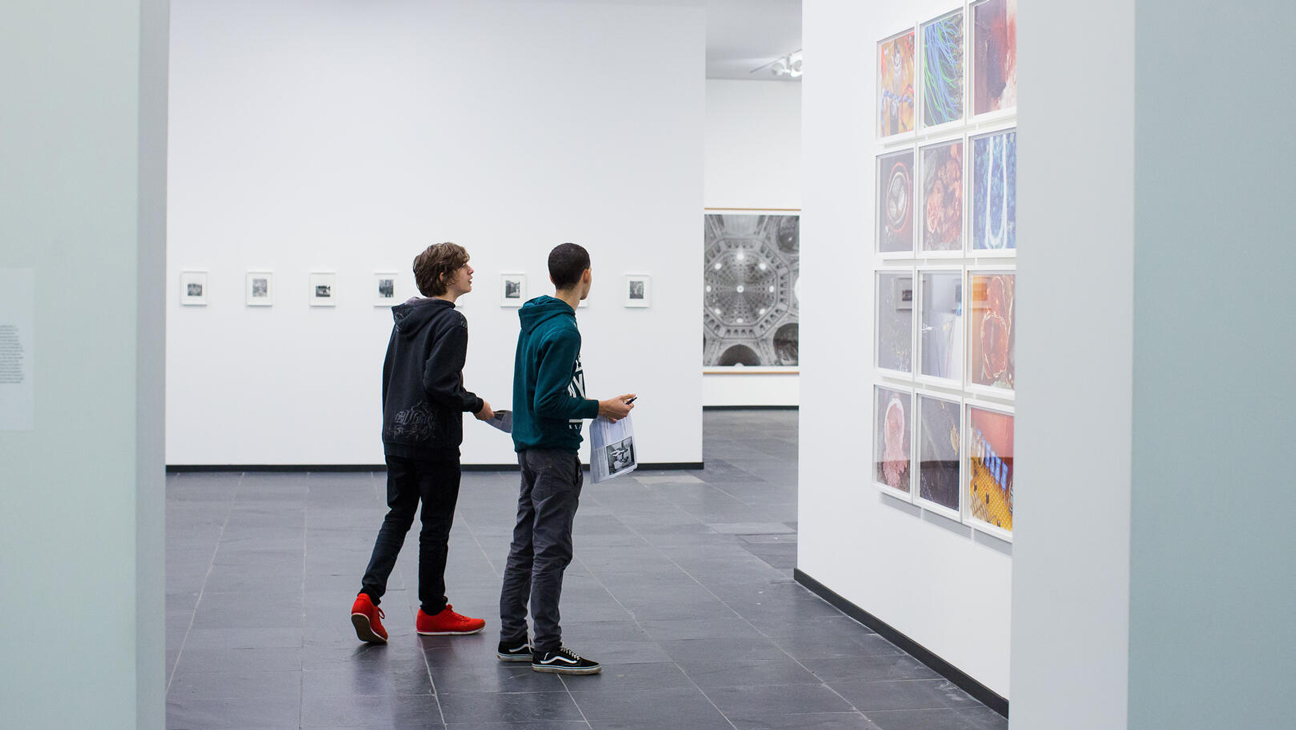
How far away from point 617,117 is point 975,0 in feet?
25.8

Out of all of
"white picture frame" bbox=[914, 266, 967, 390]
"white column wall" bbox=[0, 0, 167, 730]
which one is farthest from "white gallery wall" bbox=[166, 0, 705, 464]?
"white column wall" bbox=[0, 0, 167, 730]

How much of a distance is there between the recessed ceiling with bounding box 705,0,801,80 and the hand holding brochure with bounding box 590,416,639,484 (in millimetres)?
9209

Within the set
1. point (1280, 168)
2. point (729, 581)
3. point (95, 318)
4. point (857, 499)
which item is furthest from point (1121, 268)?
point (729, 581)

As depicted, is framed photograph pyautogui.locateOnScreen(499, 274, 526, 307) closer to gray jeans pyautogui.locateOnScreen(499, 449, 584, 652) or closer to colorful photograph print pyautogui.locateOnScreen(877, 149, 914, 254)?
colorful photograph print pyautogui.locateOnScreen(877, 149, 914, 254)

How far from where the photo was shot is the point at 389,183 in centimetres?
1266

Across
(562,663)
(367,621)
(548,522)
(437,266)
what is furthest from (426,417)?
(562,663)

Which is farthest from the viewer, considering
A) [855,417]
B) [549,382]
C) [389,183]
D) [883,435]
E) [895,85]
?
[389,183]

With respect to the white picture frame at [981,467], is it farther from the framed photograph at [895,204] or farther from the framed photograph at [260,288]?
the framed photograph at [260,288]

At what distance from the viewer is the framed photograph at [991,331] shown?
5.19m

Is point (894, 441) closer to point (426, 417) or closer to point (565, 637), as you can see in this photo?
point (565, 637)

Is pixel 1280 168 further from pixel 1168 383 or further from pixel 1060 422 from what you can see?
pixel 1060 422

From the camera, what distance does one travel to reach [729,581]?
7.94 m

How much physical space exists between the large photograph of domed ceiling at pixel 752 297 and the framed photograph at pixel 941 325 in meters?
14.7

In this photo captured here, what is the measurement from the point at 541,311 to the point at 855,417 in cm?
200
